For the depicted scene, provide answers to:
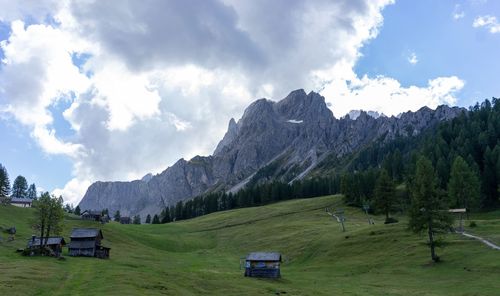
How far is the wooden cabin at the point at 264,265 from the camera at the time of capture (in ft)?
234

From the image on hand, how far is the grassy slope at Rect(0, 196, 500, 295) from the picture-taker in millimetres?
51750

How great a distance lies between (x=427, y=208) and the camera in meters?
78.0

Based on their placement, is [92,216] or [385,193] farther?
[92,216]

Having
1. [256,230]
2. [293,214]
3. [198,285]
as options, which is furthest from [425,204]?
[293,214]

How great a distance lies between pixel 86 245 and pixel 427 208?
209 feet

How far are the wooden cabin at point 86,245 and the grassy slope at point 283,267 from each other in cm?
363

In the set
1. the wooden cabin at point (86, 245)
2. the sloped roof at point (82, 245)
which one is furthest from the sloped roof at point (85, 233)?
the sloped roof at point (82, 245)

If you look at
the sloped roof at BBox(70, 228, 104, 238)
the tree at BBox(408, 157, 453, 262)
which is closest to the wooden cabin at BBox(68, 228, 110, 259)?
the sloped roof at BBox(70, 228, 104, 238)

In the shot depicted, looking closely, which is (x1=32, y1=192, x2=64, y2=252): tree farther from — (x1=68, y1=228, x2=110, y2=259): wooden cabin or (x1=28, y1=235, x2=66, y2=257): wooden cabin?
(x1=68, y1=228, x2=110, y2=259): wooden cabin

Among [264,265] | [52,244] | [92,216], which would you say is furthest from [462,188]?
[92,216]

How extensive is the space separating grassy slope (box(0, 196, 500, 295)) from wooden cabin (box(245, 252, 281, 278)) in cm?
218

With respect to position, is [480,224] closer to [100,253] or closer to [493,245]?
[493,245]

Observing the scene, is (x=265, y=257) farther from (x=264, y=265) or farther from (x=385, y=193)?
(x=385, y=193)

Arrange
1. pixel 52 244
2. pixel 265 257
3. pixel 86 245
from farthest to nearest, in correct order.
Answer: pixel 86 245, pixel 52 244, pixel 265 257
